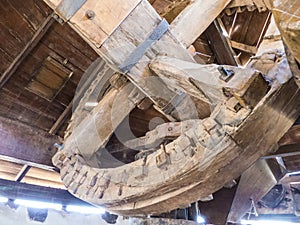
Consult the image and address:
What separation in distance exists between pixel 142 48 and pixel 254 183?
40.8 inches

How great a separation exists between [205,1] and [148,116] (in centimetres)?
70

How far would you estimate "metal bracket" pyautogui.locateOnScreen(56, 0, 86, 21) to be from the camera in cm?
95

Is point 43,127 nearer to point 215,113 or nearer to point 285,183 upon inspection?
point 215,113

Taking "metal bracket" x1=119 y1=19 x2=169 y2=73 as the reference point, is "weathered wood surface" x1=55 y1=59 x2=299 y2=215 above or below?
below

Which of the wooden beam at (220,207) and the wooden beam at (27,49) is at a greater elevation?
the wooden beam at (27,49)

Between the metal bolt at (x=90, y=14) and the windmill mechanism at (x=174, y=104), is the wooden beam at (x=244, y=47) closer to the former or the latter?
the windmill mechanism at (x=174, y=104)

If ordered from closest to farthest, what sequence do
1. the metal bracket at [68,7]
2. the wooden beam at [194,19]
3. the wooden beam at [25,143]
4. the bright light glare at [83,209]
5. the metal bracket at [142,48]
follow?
the metal bracket at [68,7] < the metal bracket at [142,48] < the wooden beam at [194,19] < the wooden beam at [25,143] < the bright light glare at [83,209]

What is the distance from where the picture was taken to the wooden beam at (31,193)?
2234mm

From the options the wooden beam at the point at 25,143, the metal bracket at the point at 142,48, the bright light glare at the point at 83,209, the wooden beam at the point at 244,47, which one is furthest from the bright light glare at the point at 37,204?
the wooden beam at the point at 244,47

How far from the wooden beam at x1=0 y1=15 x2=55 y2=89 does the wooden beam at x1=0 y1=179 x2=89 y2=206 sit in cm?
95

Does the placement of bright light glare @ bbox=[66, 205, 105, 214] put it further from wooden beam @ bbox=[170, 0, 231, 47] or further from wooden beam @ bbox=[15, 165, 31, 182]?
wooden beam @ bbox=[170, 0, 231, 47]

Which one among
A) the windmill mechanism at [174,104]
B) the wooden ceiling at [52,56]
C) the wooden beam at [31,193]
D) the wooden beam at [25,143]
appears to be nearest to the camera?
the windmill mechanism at [174,104]

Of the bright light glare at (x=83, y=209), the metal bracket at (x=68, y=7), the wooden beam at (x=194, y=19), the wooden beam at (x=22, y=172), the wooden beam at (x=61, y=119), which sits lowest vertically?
the metal bracket at (x=68, y=7)

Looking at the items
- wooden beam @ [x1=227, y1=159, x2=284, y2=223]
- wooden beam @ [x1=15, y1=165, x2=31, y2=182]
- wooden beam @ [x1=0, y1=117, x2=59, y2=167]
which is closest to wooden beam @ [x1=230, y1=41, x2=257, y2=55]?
wooden beam @ [x1=227, y1=159, x2=284, y2=223]
